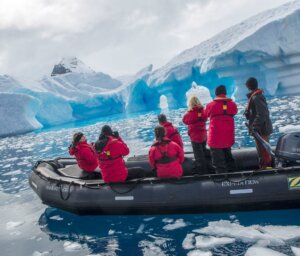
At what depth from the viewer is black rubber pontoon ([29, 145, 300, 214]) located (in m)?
4.34

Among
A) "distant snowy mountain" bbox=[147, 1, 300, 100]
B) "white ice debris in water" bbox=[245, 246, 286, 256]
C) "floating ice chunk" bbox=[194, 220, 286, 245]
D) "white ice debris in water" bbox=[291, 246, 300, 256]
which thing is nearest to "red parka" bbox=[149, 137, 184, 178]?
"floating ice chunk" bbox=[194, 220, 286, 245]

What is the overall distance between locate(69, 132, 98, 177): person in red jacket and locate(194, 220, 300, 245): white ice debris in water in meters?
2.48

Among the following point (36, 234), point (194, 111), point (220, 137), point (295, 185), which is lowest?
point (36, 234)

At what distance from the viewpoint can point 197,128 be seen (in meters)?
5.20

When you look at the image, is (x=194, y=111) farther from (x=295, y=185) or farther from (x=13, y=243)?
(x=13, y=243)

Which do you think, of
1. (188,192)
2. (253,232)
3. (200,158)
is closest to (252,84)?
(200,158)

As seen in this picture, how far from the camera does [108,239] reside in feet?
14.4

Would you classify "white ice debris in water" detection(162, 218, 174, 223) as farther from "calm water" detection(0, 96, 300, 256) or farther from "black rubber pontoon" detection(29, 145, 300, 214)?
"black rubber pontoon" detection(29, 145, 300, 214)

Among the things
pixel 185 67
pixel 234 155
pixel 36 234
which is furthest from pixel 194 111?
pixel 185 67

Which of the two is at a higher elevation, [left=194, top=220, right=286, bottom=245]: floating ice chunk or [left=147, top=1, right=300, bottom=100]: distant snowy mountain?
[left=147, top=1, right=300, bottom=100]: distant snowy mountain

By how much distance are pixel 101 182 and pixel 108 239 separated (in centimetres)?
Answer: 108

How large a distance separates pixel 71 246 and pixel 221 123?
2650mm

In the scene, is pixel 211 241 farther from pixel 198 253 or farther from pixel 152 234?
pixel 152 234

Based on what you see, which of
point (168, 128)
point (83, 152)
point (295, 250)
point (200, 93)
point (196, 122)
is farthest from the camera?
point (200, 93)
